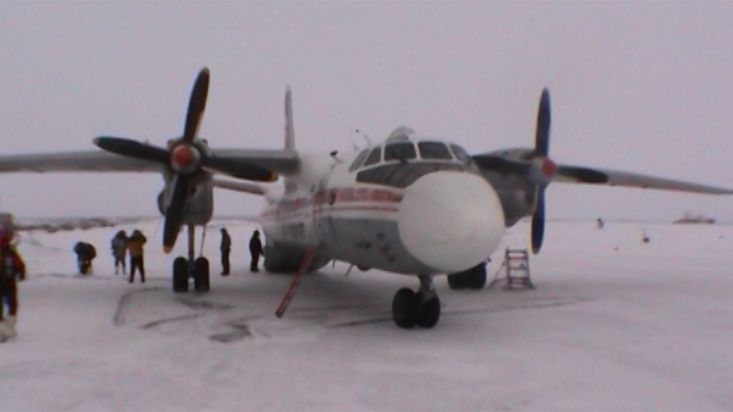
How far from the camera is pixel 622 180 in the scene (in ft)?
55.7

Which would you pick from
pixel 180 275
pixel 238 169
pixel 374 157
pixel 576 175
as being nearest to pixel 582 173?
pixel 576 175

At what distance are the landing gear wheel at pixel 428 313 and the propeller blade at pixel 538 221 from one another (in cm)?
556

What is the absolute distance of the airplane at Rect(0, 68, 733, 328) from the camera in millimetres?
8141

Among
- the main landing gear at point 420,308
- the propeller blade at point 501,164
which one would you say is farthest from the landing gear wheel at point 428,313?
the propeller blade at point 501,164

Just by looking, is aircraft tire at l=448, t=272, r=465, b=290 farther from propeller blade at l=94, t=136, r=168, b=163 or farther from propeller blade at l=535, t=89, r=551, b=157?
propeller blade at l=94, t=136, r=168, b=163

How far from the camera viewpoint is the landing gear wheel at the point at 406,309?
9203 millimetres

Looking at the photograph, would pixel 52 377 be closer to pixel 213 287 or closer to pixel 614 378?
pixel 614 378

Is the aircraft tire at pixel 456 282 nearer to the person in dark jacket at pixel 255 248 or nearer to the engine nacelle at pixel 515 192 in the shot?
the engine nacelle at pixel 515 192

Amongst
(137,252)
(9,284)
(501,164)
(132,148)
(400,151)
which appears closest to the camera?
(9,284)

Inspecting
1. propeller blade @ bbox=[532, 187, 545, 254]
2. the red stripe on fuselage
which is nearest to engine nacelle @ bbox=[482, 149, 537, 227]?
propeller blade @ bbox=[532, 187, 545, 254]

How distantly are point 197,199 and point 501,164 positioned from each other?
6.51 metres

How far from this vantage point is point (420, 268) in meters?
8.48

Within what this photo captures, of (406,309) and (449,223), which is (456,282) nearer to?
(406,309)

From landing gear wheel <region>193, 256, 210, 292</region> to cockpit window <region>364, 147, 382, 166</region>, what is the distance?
5.65 meters
